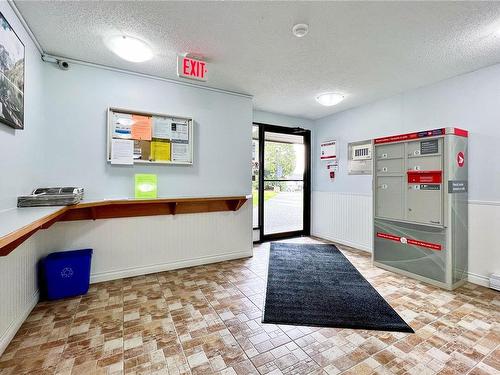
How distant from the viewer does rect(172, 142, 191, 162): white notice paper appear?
3.31 meters

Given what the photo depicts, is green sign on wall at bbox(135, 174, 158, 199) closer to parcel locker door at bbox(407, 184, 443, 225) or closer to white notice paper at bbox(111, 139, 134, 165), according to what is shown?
white notice paper at bbox(111, 139, 134, 165)

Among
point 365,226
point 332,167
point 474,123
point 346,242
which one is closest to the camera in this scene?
point 474,123

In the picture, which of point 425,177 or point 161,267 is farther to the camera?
point 161,267

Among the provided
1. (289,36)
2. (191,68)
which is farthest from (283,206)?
(289,36)

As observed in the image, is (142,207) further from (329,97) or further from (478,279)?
(478,279)

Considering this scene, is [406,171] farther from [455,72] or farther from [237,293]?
[237,293]

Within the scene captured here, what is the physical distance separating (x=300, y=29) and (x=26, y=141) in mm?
2701

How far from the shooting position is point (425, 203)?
9.86 feet

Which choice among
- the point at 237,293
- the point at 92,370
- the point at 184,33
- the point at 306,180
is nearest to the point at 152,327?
the point at 92,370

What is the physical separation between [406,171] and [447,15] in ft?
5.73

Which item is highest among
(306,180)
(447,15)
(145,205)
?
(447,15)

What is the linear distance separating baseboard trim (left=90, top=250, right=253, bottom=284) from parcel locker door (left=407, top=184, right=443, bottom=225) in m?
2.39

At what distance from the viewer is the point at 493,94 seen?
2.87 metres

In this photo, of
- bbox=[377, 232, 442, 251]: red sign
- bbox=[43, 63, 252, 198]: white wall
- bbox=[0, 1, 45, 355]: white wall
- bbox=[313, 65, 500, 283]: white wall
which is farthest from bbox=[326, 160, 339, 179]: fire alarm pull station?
bbox=[0, 1, 45, 355]: white wall
